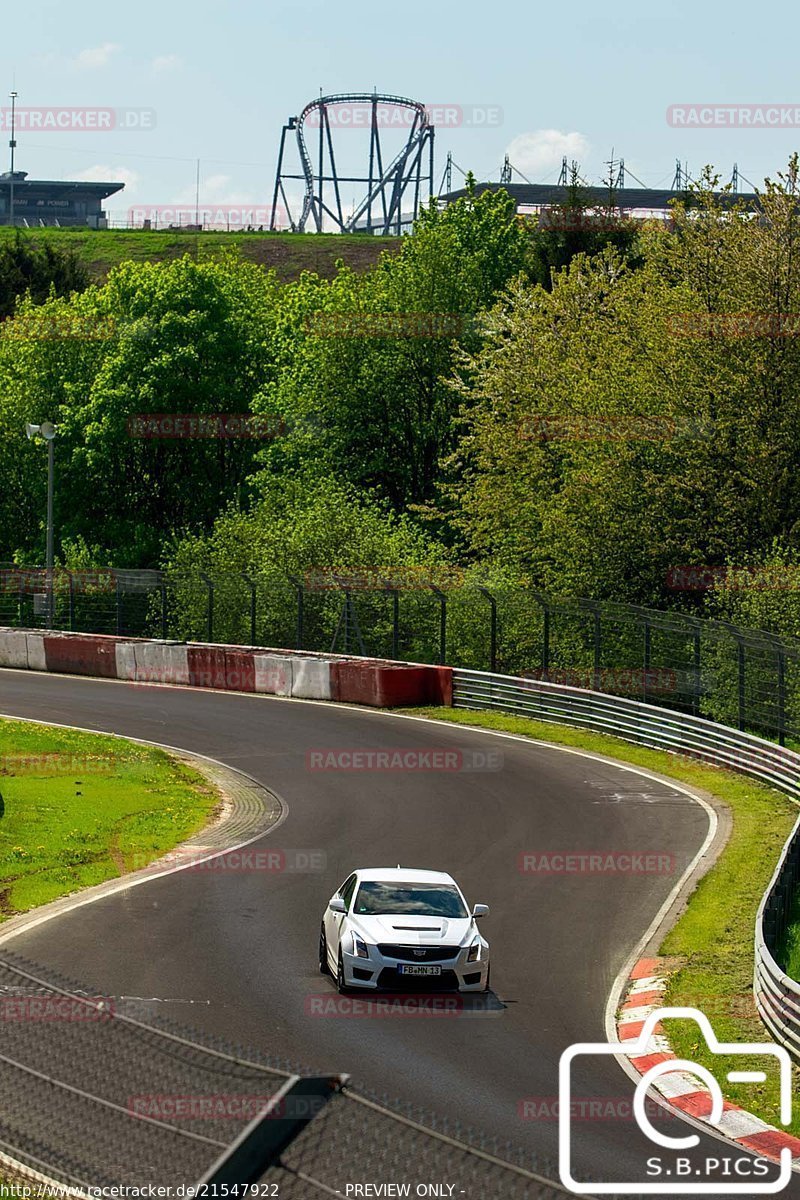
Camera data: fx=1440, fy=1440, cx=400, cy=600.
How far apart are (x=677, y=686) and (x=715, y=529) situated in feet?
30.4

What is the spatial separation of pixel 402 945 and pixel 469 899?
4.40 m

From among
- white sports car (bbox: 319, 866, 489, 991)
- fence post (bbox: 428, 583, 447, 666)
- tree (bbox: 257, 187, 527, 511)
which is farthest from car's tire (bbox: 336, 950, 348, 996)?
tree (bbox: 257, 187, 527, 511)

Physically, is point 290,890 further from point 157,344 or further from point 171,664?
point 157,344

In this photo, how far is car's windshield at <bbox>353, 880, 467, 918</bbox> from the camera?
661 inches

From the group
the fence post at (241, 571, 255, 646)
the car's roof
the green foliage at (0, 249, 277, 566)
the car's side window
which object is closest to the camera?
the car's side window

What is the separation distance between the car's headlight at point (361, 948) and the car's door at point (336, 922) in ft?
0.97

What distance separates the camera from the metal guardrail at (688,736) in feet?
54.9

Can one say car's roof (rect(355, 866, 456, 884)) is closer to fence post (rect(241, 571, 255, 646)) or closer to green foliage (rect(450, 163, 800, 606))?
green foliage (rect(450, 163, 800, 606))

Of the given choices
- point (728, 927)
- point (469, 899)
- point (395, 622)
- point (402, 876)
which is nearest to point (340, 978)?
point (402, 876)

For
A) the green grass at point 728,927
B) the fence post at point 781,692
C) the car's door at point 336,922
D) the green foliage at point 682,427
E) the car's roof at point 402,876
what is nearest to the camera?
the green grass at point 728,927

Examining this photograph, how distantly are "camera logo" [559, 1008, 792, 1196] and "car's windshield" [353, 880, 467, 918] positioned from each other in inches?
107

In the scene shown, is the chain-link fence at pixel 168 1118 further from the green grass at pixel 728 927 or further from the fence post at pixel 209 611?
the fence post at pixel 209 611

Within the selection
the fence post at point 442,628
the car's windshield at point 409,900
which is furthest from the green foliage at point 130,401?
the car's windshield at point 409,900

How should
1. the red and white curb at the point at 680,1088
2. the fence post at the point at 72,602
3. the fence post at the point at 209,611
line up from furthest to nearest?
the fence post at the point at 72,602 < the fence post at the point at 209,611 < the red and white curb at the point at 680,1088
